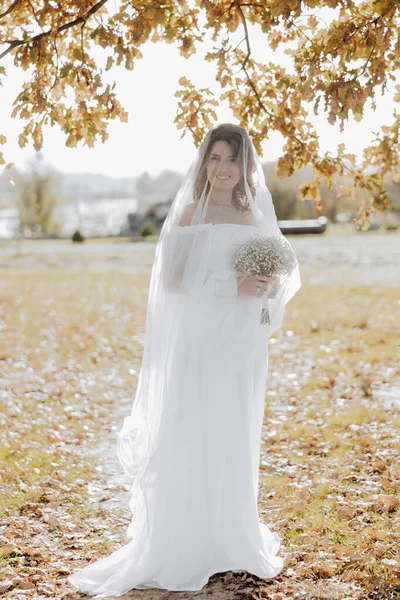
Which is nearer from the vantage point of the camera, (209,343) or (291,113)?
(209,343)

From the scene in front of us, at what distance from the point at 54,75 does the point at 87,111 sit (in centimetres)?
41

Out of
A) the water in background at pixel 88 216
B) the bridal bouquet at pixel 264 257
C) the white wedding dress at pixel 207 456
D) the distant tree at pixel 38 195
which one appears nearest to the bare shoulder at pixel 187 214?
the white wedding dress at pixel 207 456

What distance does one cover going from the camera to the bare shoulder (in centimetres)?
434

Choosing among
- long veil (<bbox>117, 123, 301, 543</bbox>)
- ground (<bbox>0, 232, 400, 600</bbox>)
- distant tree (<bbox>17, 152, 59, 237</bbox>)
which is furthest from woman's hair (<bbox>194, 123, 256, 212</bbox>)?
distant tree (<bbox>17, 152, 59, 237</bbox>)

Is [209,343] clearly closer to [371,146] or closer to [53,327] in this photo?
[371,146]

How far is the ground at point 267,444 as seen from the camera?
442 cm

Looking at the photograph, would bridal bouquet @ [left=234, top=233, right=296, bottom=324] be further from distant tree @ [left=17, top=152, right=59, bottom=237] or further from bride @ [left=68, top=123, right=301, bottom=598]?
distant tree @ [left=17, top=152, right=59, bottom=237]

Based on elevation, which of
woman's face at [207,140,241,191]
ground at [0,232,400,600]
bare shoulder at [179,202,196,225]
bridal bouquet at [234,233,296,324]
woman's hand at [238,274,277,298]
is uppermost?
woman's face at [207,140,241,191]

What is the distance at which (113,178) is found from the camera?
316 feet

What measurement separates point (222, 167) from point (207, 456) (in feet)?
5.81

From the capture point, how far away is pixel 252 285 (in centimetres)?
418

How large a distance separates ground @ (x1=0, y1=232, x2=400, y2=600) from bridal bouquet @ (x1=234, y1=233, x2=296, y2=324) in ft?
6.18

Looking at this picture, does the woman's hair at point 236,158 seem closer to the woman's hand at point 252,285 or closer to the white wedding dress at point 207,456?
the white wedding dress at point 207,456

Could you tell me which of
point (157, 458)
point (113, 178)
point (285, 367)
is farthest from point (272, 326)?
point (113, 178)
